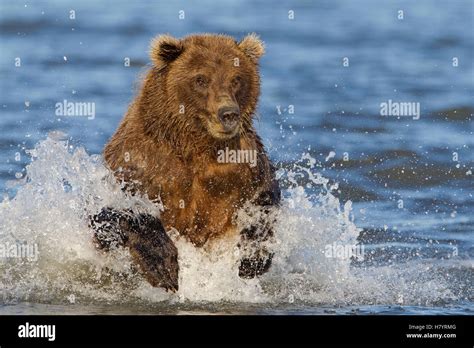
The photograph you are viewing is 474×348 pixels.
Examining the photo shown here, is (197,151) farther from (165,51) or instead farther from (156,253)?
(156,253)

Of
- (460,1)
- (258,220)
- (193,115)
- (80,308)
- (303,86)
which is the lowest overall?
(80,308)

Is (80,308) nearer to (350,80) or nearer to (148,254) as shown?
(148,254)

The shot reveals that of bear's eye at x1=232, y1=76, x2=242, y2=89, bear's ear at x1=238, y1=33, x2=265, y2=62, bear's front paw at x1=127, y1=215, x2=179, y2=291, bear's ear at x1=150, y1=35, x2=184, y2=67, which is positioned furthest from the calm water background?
bear's eye at x1=232, y1=76, x2=242, y2=89

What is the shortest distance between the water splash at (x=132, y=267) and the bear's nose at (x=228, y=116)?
0.93 m

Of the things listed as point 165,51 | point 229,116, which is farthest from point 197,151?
point 165,51

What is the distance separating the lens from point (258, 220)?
11.4 metres

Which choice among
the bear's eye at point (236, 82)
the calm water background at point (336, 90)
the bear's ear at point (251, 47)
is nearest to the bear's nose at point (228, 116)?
the bear's eye at point (236, 82)

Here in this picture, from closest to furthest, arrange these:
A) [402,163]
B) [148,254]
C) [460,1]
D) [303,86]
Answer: [148,254] → [402,163] → [303,86] → [460,1]

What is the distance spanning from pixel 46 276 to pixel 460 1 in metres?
25.1

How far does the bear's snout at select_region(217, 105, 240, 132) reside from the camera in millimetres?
10898

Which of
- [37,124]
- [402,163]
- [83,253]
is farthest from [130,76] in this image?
[83,253]

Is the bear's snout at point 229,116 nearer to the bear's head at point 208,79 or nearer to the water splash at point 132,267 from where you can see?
the bear's head at point 208,79

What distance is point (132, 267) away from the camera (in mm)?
11344

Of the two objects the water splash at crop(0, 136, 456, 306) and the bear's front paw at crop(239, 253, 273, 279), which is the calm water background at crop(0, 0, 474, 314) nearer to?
the water splash at crop(0, 136, 456, 306)
